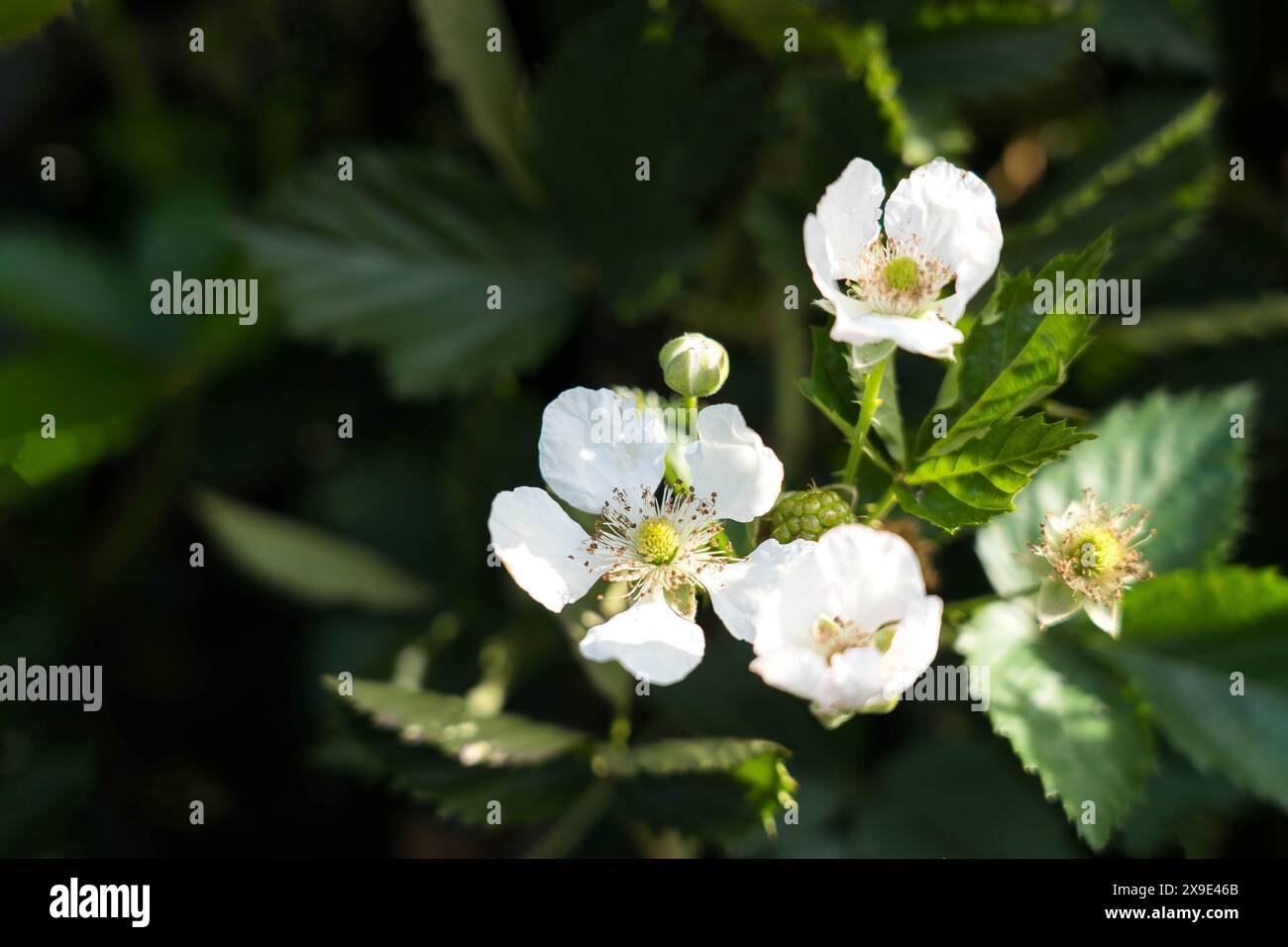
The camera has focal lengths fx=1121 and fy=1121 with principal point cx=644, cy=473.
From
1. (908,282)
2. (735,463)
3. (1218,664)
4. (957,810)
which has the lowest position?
(957,810)

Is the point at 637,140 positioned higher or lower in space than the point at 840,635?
higher

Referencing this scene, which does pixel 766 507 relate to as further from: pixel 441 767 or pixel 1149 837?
pixel 1149 837

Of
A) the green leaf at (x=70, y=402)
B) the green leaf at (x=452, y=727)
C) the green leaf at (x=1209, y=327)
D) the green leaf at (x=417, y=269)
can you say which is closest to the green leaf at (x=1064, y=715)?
the green leaf at (x=452, y=727)

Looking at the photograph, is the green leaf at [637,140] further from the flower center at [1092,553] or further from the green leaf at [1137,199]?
the flower center at [1092,553]

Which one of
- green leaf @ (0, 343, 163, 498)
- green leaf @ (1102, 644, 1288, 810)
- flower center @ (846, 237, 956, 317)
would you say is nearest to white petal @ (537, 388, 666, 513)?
flower center @ (846, 237, 956, 317)

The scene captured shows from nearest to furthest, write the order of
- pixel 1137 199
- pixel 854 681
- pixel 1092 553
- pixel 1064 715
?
1. pixel 854 681
2. pixel 1092 553
3. pixel 1064 715
4. pixel 1137 199

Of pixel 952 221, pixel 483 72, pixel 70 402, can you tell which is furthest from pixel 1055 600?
pixel 70 402

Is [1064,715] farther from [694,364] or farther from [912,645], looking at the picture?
[694,364]
